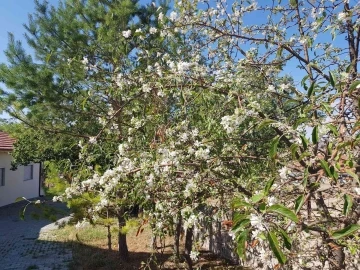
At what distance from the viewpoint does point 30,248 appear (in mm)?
9156

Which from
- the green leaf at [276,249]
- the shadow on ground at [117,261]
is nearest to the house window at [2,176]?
the shadow on ground at [117,261]

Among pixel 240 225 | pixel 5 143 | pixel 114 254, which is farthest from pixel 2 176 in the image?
pixel 240 225

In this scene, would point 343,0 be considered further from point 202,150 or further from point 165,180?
point 165,180

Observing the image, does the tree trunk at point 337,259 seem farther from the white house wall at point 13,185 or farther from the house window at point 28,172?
the house window at point 28,172

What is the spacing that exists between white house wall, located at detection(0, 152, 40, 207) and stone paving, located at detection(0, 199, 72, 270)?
3.13 m

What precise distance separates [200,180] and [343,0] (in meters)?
1.80

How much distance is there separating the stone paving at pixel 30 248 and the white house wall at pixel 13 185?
10.3 feet

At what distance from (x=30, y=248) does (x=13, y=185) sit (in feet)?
27.8

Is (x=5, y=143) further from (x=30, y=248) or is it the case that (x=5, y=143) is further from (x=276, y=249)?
(x=276, y=249)

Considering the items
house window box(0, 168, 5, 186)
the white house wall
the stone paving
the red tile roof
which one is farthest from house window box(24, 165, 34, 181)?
the stone paving

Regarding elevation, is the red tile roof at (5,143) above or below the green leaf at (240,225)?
above

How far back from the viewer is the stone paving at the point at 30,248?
7.70 metres

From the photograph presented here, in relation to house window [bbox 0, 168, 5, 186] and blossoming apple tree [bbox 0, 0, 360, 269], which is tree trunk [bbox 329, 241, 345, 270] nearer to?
blossoming apple tree [bbox 0, 0, 360, 269]

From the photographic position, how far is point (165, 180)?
9.19ft
